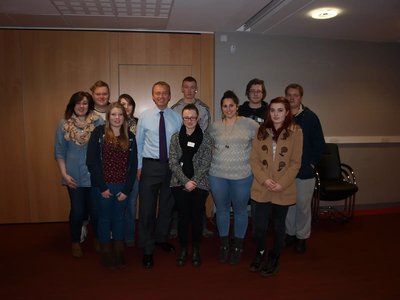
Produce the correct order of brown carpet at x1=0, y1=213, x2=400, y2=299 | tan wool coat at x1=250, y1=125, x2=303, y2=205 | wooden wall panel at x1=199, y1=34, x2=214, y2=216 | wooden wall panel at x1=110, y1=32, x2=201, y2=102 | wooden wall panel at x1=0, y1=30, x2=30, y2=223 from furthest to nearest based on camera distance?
1. wooden wall panel at x1=199, y1=34, x2=214, y2=216
2. wooden wall panel at x1=110, y1=32, x2=201, y2=102
3. wooden wall panel at x1=0, y1=30, x2=30, y2=223
4. tan wool coat at x1=250, y1=125, x2=303, y2=205
5. brown carpet at x1=0, y1=213, x2=400, y2=299

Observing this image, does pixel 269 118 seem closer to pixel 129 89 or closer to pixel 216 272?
pixel 216 272

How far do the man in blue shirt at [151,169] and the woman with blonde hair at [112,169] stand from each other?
6.7 inches

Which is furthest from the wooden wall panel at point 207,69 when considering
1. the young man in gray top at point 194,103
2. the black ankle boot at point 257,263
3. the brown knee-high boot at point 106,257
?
the brown knee-high boot at point 106,257

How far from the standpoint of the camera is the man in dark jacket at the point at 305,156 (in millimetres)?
3020

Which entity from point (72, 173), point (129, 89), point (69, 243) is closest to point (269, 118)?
point (72, 173)

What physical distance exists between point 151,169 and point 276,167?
1.19 metres

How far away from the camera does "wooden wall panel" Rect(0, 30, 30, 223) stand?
153 inches

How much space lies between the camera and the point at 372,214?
14.7 ft

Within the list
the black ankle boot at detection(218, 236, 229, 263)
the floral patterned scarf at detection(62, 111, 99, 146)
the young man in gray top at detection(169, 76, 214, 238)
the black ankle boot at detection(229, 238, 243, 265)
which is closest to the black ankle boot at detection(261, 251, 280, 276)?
the black ankle boot at detection(229, 238, 243, 265)

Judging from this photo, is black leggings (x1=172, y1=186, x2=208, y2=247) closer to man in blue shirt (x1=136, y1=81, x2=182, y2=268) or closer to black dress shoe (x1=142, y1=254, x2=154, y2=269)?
man in blue shirt (x1=136, y1=81, x2=182, y2=268)

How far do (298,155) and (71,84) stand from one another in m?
3.23

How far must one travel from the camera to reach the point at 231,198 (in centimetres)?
283

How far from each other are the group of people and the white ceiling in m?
1.02

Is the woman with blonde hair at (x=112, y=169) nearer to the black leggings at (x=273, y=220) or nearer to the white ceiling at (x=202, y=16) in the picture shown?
the black leggings at (x=273, y=220)
